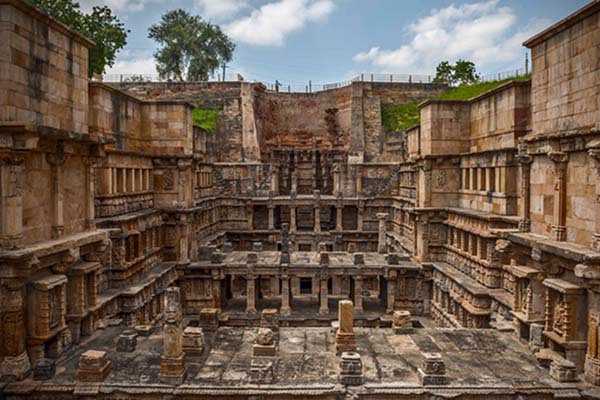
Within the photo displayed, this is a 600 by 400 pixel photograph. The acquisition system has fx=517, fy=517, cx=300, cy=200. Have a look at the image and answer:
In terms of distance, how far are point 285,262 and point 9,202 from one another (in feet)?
53.2

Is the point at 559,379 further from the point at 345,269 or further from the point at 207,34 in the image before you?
the point at 207,34

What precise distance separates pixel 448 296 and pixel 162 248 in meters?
14.5

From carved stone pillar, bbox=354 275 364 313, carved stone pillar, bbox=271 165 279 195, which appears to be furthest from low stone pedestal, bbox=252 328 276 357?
carved stone pillar, bbox=271 165 279 195

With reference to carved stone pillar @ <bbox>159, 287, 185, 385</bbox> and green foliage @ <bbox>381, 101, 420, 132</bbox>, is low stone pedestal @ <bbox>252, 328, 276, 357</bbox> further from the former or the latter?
green foliage @ <bbox>381, 101, 420, 132</bbox>

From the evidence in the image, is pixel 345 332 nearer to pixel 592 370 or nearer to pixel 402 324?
pixel 402 324

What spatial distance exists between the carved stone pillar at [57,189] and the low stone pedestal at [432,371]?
423 inches

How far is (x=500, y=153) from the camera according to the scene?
20.6 metres

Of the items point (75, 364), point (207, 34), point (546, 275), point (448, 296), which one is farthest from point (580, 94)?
point (207, 34)

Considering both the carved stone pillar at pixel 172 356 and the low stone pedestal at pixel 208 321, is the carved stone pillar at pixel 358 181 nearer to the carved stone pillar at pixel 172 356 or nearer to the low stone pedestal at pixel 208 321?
the low stone pedestal at pixel 208 321

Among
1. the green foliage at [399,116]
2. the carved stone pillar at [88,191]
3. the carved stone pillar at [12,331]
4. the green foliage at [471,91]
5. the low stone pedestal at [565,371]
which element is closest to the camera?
the carved stone pillar at [12,331]

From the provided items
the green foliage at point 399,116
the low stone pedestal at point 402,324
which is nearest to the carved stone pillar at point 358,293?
the low stone pedestal at point 402,324

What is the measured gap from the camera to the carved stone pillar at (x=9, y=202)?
40.8 feet

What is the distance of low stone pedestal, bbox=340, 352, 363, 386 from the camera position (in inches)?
518

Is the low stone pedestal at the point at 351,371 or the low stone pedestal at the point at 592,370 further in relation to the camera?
the low stone pedestal at the point at 351,371
